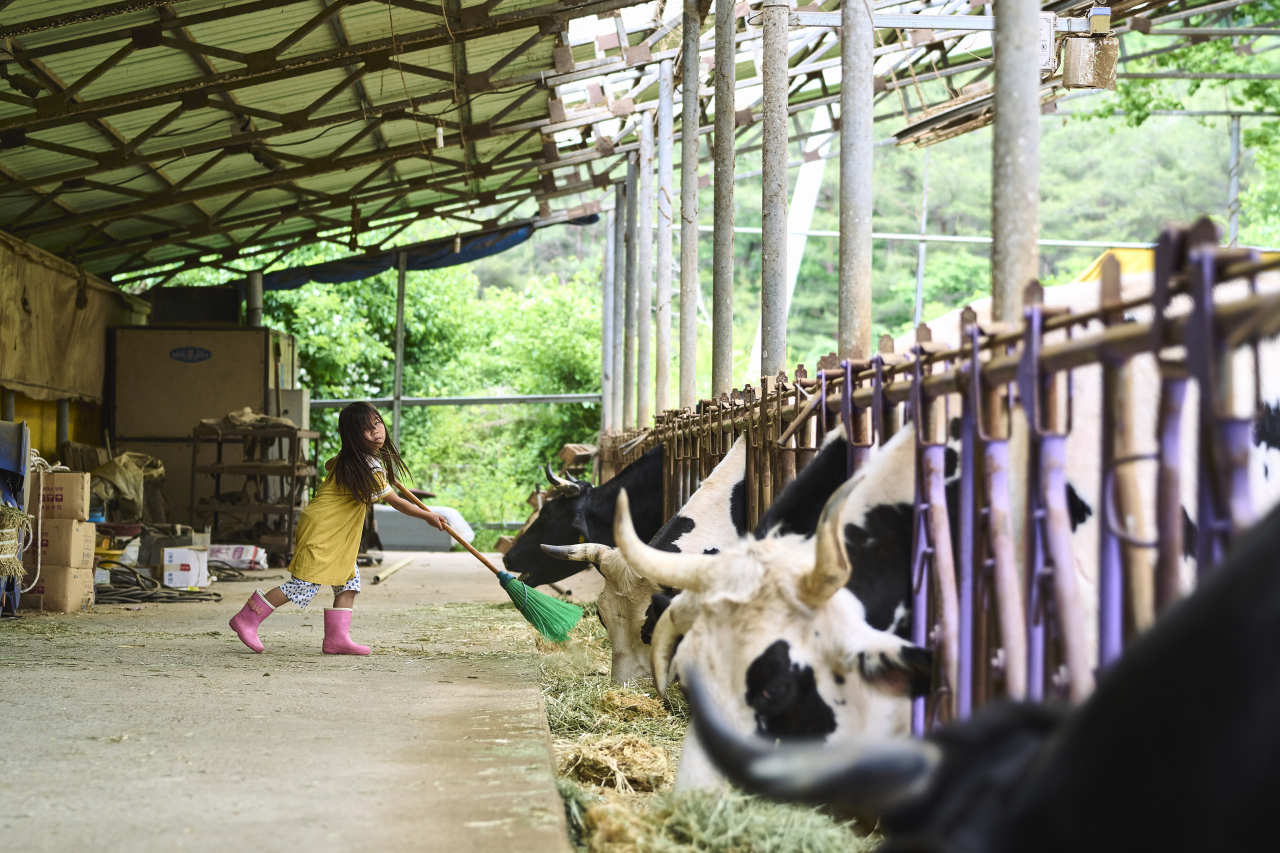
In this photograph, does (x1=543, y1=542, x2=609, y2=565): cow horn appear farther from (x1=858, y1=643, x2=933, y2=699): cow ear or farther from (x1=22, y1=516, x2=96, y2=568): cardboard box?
(x1=22, y1=516, x2=96, y2=568): cardboard box

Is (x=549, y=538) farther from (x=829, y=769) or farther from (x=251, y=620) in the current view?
(x=829, y=769)

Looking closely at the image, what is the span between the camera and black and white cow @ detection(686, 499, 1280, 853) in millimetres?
1099

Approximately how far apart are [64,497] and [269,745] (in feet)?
17.0

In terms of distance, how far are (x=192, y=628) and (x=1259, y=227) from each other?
65.5ft

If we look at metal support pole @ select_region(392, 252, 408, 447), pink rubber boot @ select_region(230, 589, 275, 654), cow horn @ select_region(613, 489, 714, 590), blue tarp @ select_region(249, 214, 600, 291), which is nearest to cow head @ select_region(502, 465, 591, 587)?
pink rubber boot @ select_region(230, 589, 275, 654)

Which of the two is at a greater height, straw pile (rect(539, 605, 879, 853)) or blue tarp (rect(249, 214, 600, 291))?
blue tarp (rect(249, 214, 600, 291))

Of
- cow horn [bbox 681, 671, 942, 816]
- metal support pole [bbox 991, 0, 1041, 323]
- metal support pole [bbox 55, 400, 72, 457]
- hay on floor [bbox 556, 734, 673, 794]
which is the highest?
metal support pole [bbox 991, 0, 1041, 323]

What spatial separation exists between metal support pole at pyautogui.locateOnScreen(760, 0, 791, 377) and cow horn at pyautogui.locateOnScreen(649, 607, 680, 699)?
2.89 meters

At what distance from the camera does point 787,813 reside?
108 inches

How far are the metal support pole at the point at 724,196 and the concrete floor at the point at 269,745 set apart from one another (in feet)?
7.22

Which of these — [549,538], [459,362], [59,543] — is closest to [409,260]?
[459,362]

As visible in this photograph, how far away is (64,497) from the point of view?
7852 millimetres

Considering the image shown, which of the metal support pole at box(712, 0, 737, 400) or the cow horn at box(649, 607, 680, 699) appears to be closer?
the cow horn at box(649, 607, 680, 699)

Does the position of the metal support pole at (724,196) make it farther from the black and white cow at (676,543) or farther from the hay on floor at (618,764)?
the hay on floor at (618,764)
